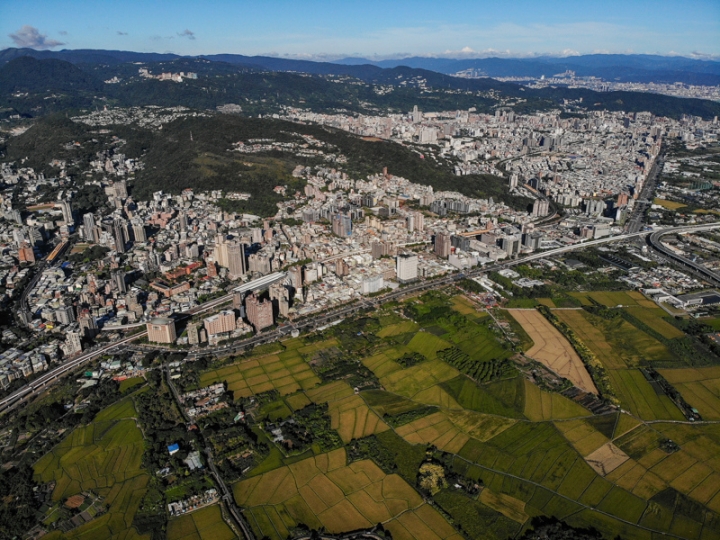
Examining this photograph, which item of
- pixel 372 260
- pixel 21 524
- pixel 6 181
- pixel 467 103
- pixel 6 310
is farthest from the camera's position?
pixel 467 103

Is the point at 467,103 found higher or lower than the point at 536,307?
higher

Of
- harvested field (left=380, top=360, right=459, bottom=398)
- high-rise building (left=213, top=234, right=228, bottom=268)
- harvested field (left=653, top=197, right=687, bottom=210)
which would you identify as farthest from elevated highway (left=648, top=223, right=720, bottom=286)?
high-rise building (left=213, top=234, right=228, bottom=268)

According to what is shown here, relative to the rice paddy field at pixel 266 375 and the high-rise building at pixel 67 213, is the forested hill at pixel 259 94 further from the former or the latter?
the rice paddy field at pixel 266 375

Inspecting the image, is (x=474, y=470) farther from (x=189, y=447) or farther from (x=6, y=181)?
(x=6, y=181)

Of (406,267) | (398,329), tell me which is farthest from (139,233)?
(398,329)

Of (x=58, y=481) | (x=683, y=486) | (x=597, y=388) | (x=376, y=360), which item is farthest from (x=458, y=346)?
(x=58, y=481)

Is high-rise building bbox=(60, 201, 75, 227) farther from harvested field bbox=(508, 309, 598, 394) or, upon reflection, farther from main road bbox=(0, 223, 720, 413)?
harvested field bbox=(508, 309, 598, 394)

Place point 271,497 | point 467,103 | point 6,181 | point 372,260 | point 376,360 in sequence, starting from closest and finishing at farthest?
point 271,497 < point 376,360 < point 372,260 < point 6,181 < point 467,103
